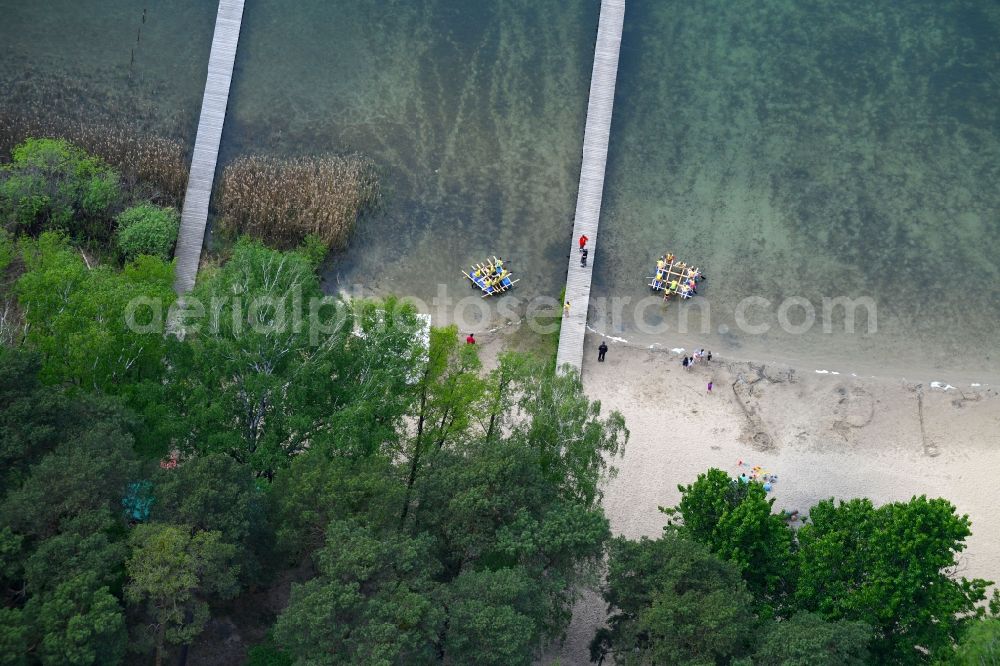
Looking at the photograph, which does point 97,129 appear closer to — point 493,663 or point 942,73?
point 493,663

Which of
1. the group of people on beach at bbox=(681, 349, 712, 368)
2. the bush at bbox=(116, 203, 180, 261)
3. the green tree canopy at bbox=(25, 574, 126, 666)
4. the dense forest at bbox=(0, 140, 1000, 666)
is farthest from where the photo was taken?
the bush at bbox=(116, 203, 180, 261)

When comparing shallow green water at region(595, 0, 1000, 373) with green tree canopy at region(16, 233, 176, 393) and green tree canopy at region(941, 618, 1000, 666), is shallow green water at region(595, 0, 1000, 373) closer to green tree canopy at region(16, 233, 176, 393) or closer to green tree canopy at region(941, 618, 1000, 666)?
green tree canopy at region(941, 618, 1000, 666)

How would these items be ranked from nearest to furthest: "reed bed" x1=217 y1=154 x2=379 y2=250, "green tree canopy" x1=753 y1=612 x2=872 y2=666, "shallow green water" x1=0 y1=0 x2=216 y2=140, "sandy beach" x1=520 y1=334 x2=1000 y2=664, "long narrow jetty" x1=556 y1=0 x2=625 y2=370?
"green tree canopy" x1=753 y1=612 x2=872 y2=666, "sandy beach" x1=520 y1=334 x2=1000 y2=664, "long narrow jetty" x1=556 y1=0 x2=625 y2=370, "reed bed" x1=217 y1=154 x2=379 y2=250, "shallow green water" x1=0 y1=0 x2=216 y2=140

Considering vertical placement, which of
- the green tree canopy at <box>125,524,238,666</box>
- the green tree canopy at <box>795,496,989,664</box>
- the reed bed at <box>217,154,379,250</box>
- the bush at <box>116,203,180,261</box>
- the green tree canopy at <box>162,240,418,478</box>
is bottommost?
the green tree canopy at <box>125,524,238,666</box>

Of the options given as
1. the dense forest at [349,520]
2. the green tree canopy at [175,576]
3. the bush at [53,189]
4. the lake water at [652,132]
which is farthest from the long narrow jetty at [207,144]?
the green tree canopy at [175,576]

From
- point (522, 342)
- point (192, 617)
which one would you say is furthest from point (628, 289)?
point (192, 617)

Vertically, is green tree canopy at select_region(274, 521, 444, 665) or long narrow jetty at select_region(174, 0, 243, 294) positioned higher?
long narrow jetty at select_region(174, 0, 243, 294)

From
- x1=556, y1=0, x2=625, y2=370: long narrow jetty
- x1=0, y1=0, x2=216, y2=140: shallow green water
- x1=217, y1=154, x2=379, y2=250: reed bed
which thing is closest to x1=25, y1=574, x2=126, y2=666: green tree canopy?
x1=217, y1=154, x2=379, y2=250: reed bed
